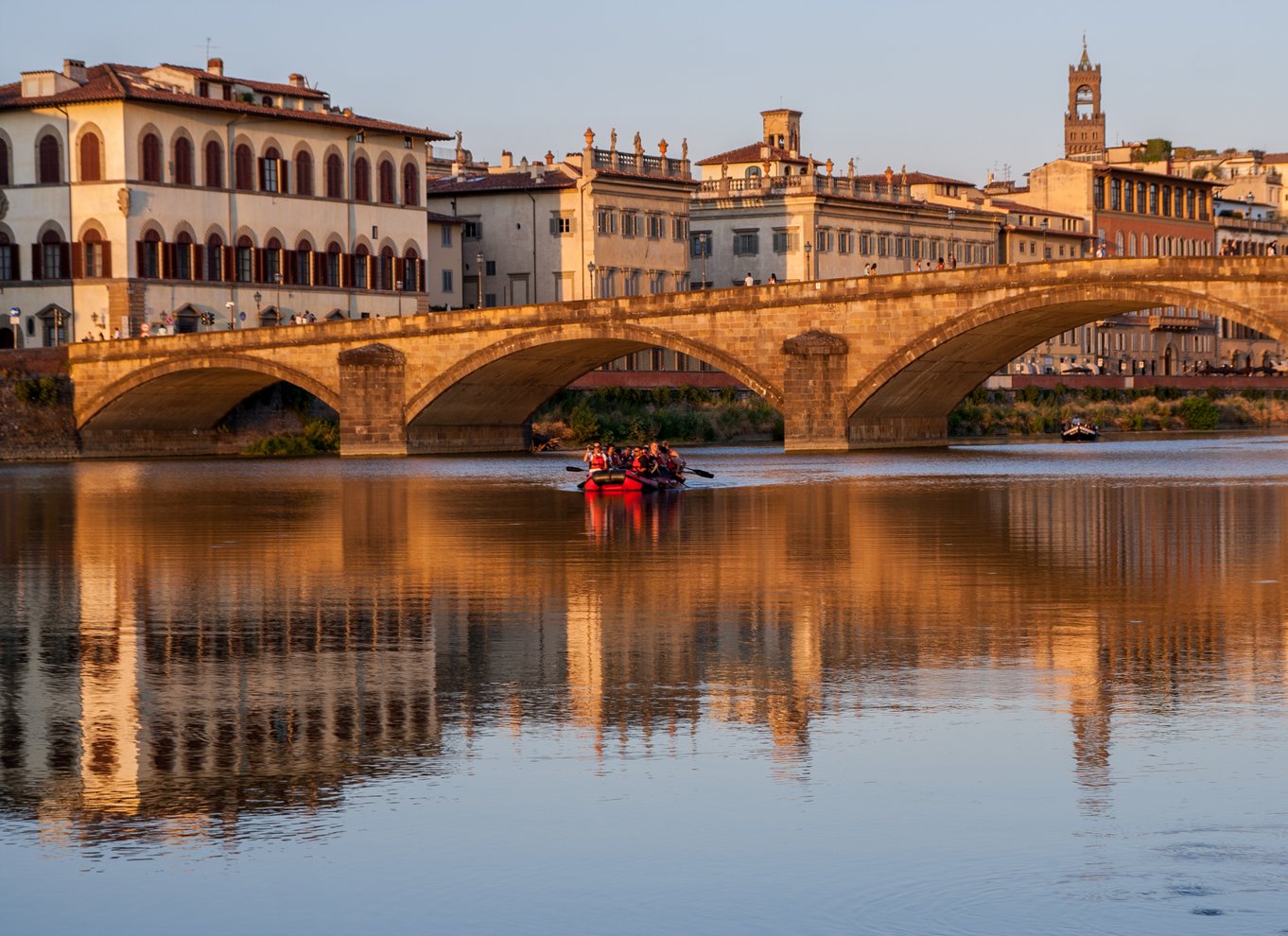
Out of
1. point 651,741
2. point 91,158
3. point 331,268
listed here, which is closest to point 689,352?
point 331,268

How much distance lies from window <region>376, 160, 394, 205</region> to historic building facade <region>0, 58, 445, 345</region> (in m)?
0.59

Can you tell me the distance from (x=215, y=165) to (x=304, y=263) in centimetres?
636

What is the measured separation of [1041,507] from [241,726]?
2609 centimetres

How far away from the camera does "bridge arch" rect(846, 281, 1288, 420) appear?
65062mm

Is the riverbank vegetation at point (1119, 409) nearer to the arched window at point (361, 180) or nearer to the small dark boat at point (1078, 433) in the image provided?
the small dark boat at point (1078, 433)

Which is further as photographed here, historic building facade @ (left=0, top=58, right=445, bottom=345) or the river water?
historic building facade @ (left=0, top=58, right=445, bottom=345)

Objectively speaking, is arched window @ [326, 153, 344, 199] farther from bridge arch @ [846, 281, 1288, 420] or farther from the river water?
the river water

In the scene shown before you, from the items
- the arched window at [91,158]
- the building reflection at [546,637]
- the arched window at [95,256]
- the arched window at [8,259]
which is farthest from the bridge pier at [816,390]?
the building reflection at [546,637]

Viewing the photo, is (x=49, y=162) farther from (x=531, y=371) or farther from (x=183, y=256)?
(x=531, y=371)

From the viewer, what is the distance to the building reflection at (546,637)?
1276 centimetres

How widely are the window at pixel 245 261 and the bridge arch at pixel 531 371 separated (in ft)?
42.7

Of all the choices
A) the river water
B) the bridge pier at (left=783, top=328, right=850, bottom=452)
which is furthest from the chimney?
the river water

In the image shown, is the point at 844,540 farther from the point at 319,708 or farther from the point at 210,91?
the point at 210,91

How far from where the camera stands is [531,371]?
3211 inches
